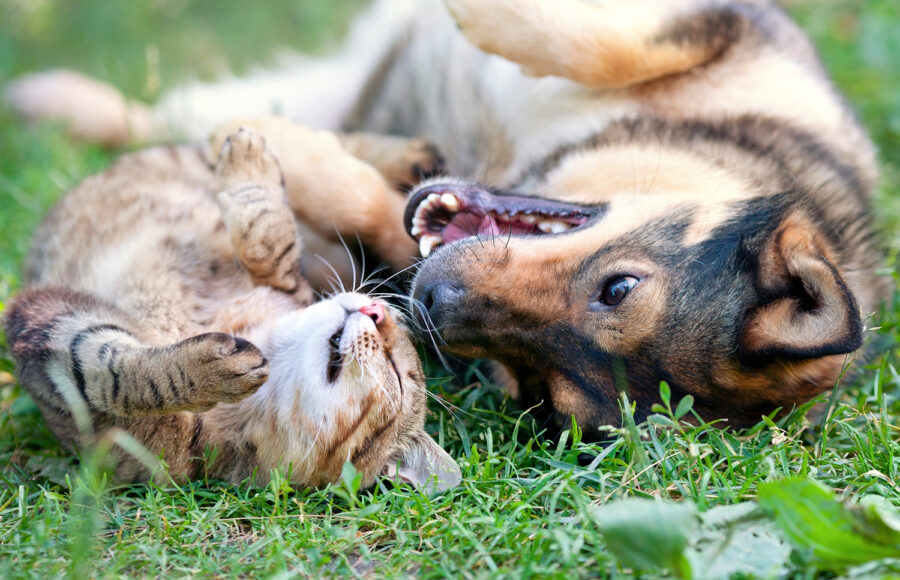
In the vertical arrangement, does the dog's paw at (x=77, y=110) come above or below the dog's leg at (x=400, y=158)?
below

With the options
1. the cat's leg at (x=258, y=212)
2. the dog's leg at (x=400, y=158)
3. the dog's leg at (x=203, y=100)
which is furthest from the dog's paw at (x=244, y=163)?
the dog's leg at (x=203, y=100)

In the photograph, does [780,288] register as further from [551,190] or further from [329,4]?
[329,4]

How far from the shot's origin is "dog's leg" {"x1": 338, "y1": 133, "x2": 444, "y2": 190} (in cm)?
443

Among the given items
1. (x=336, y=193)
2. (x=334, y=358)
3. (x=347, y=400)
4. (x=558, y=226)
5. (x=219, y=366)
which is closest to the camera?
(x=219, y=366)

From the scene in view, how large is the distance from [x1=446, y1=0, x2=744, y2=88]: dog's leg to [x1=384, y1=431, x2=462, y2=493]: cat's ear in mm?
2058

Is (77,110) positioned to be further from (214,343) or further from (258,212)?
(214,343)

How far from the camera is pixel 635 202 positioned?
3.43 metres

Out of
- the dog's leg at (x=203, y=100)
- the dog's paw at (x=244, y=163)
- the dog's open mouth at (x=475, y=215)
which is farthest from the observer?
the dog's leg at (x=203, y=100)

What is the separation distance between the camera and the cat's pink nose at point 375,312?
11.1 ft

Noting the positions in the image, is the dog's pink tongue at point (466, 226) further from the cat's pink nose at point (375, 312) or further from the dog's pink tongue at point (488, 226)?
the cat's pink nose at point (375, 312)

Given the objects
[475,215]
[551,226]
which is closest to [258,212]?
[475,215]

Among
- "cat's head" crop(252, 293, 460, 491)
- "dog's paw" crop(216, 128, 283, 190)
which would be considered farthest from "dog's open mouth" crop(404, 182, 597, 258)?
"dog's paw" crop(216, 128, 283, 190)

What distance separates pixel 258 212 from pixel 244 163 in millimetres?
280

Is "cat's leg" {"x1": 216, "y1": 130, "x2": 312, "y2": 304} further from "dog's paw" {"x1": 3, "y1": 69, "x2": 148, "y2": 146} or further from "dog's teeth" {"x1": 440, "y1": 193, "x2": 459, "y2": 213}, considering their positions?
"dog's paw" {"x1": 3, "y1": 69, "x2": 148, "y2": 146}
